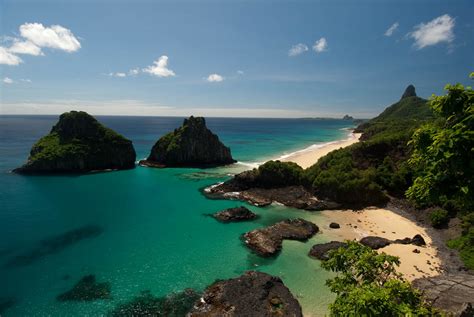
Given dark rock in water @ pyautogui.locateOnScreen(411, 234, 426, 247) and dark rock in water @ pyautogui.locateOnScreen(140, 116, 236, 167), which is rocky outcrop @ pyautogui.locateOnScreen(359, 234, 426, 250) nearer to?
dark rock in water @ pyautogui.locateOnScreen(411, 234, 426, 247)

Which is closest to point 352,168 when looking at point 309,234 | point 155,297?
point 309,234

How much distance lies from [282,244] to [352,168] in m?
26.3

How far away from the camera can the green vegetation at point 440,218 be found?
→ 37.2 meters

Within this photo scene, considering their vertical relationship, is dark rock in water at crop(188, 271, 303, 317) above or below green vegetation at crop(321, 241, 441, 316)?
below

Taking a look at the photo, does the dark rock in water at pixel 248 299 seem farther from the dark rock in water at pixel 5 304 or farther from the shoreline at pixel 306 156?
the shoreline at pixel 306 156

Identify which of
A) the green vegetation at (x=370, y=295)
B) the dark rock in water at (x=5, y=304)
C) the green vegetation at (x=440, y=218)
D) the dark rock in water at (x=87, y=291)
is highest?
the green vegetation at (x=370, y=295)

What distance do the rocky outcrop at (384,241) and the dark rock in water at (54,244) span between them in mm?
37426

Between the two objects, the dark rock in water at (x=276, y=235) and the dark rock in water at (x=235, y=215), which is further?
the dark rock in water at (x=235, y=215)

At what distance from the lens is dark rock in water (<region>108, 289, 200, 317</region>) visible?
22484 mm

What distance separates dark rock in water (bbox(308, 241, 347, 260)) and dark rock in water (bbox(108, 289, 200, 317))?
14.7 metres

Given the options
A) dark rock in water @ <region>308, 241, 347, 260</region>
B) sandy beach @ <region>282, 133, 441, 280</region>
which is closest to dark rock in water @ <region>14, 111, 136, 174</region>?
sandy beach @ <region>282, 133, 441, 280</region>

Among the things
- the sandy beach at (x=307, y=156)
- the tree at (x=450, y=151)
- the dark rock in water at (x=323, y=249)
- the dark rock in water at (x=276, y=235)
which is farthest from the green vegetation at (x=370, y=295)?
the sandy beach at (x=307, y=156)

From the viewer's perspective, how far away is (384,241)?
109ft

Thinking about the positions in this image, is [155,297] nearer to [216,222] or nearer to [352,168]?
[216,222]
